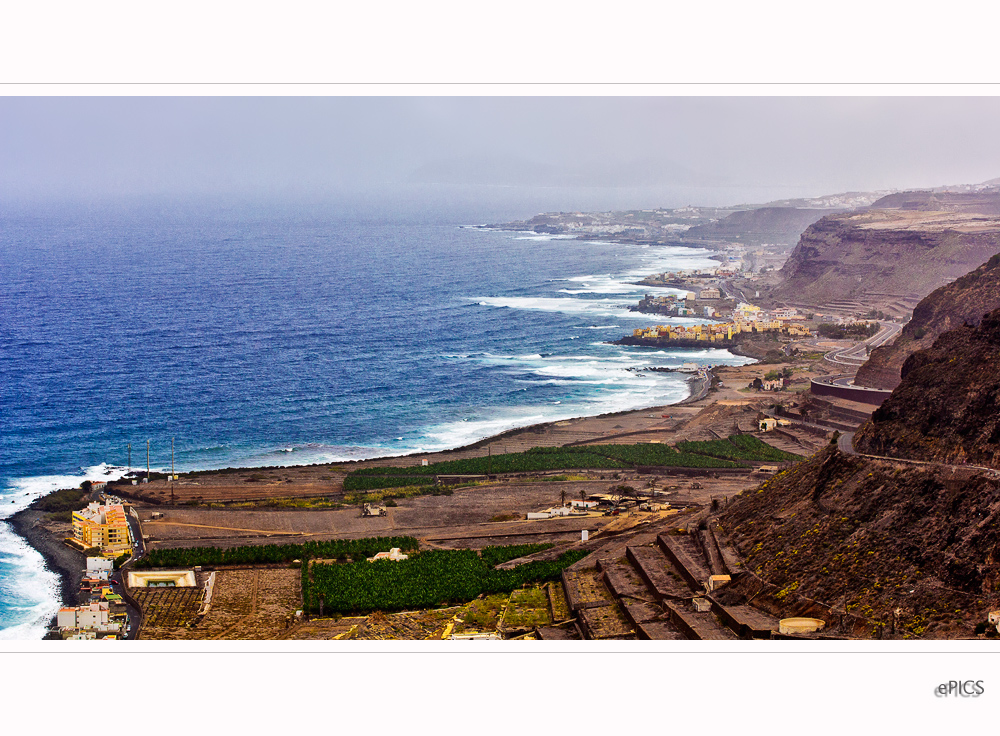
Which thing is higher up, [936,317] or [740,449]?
[936,317]

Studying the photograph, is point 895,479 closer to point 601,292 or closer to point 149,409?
point 149,409

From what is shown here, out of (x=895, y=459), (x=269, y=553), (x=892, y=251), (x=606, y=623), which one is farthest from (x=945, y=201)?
(x=606, y=623)

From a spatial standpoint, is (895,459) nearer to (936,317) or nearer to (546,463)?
(546,463)

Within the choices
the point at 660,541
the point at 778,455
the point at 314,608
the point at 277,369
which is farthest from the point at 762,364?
the point at 314,608

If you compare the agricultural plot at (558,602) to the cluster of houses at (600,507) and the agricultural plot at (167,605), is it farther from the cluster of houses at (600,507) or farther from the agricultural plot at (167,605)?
the agricultural plot at (167,605)

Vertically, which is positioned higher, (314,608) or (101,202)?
(101,202)

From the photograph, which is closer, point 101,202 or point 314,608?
point 314,608

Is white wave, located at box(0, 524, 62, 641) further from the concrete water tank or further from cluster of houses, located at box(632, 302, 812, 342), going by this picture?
cluster of houses, located at box(632, 302, 812, 342)
